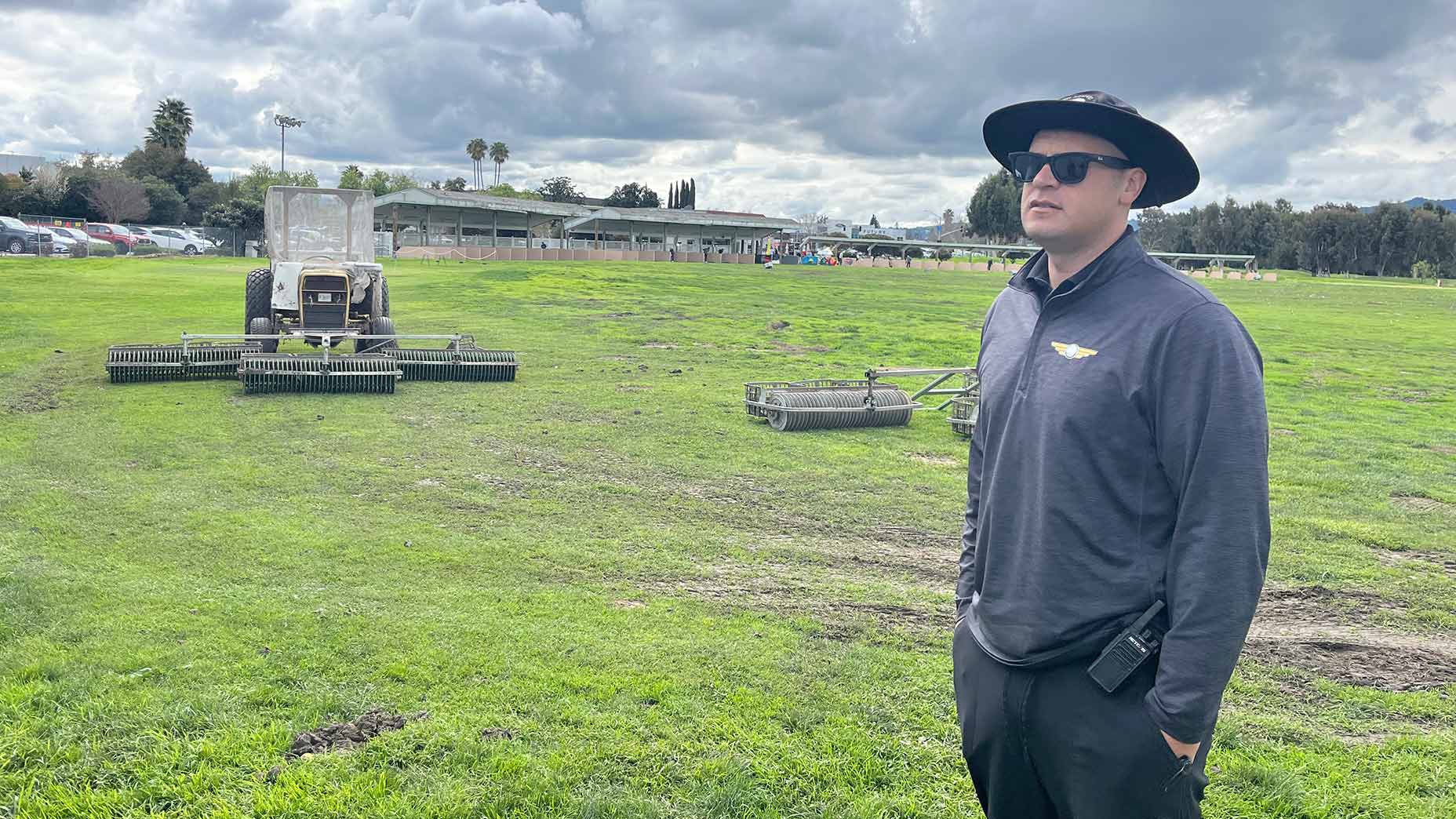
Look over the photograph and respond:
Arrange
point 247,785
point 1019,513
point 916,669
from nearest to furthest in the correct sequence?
point 1019,513 → point 247,785 → point 916,669

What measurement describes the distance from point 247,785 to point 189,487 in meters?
5.46

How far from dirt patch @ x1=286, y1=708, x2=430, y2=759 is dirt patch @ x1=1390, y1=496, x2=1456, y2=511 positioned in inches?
356

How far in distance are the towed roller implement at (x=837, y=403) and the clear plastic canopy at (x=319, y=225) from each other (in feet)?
28.4

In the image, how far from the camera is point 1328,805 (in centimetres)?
421

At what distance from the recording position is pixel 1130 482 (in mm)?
2477

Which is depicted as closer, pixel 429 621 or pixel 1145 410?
pixel 1145 410

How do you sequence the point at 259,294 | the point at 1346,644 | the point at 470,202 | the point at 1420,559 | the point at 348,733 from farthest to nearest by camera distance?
1. the point at 470,202
2. the point at 259,294
3. the point at 1420,559
4. the point at 1346,644
5. the point at 348,733

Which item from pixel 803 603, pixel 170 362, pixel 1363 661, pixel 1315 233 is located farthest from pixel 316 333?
pixel 1315 233

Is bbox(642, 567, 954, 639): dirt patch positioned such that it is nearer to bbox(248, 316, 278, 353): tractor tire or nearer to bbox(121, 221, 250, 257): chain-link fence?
bbox(248, 316, 278, 353): tractor tire

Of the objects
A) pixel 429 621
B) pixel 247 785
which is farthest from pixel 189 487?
pixel 247 785

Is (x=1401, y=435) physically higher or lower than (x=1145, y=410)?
lower

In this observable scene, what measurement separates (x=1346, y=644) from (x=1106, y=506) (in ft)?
15.0

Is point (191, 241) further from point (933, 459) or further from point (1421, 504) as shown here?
point (1421, 504)

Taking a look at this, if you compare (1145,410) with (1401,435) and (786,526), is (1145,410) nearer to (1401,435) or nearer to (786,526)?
(786,526)
